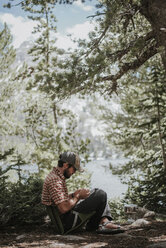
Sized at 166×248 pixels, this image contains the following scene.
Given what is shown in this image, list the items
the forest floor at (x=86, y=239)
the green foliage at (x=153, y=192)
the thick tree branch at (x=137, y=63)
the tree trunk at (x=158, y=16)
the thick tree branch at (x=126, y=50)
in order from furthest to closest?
the green foliage at (x=153, y=192) < the thick tree branch at (x=137, y=63) < the thick tree branch at (x=126, y=50) < the tree trunk at (x=158, y=16) < the forest floor at (x=86, y=239)

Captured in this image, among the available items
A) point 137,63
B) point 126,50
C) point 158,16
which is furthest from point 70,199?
point 158,16

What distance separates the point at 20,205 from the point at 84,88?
7.97 feet

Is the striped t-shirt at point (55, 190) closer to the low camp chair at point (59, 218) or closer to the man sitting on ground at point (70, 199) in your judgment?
the man sitting on ground at point (70, 199)

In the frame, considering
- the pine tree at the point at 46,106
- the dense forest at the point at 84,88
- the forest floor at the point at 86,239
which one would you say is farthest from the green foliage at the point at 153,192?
the forest floor at the point at 86,239

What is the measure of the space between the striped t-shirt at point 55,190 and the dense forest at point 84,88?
1.82 feet

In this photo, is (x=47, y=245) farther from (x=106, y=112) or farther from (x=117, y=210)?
(x=106, y=112)

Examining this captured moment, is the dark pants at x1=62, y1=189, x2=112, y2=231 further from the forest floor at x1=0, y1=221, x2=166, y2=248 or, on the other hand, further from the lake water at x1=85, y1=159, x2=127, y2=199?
the lake water at x1=85, y1=159, x2=127, y2=199

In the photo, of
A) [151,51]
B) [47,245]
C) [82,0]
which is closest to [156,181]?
[151,51]

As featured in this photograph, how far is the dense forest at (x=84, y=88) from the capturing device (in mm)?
4520

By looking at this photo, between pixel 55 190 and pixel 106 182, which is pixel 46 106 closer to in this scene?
pixel 55 190

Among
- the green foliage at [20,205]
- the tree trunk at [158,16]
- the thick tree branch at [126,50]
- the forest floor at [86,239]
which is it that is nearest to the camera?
the forest floor at [86,239]

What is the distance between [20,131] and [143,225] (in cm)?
615

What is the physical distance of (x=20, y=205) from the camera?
4109mm

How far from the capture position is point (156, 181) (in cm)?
Result: 656
